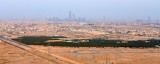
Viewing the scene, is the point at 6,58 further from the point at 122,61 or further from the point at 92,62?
the point at 122,61

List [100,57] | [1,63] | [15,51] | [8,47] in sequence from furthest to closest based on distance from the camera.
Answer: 1. [8,47]
2. [15,51]
3. [100,57]
4. [1,63]

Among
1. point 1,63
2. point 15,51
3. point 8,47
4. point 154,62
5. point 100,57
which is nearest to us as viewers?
point 1,63

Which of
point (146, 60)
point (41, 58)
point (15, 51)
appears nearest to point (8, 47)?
point (15, 51)

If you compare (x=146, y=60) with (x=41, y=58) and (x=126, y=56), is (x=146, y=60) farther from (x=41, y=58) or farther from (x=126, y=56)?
(x=41, y=58)

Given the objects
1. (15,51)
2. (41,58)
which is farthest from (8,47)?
(41,58)

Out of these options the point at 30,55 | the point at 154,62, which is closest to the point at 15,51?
the point at 30,55

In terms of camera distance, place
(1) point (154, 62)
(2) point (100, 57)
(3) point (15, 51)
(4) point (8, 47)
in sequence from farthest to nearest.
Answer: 1. (4) point (8, 47)
2. (3) point (15, 51)
3. (2) point (100, 57)
4. (1) point (154, 62)

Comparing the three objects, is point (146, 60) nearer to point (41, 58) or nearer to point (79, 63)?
point (79, 63)

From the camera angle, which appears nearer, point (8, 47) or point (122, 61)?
point (122, 61)

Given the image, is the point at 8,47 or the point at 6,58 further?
the point at 8,47
